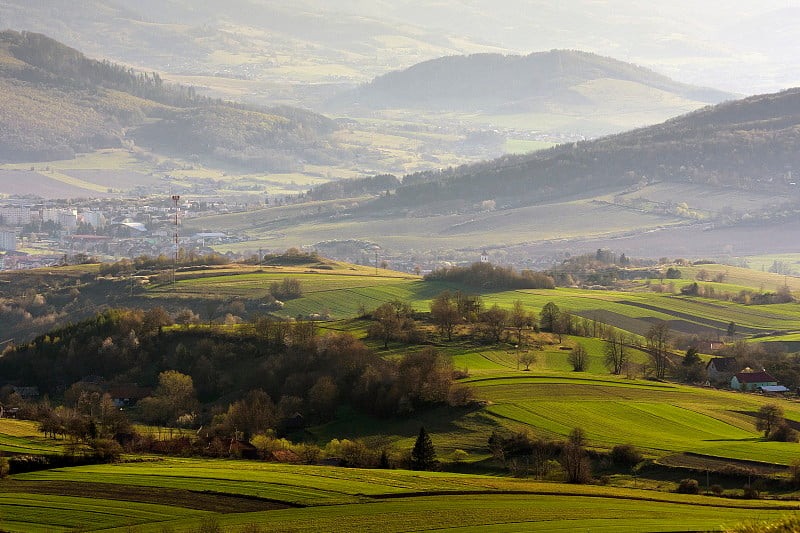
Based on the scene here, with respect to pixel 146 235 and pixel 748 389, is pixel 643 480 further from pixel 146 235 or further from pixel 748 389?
pixel 146 235

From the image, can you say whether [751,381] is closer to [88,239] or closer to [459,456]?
[459,456]

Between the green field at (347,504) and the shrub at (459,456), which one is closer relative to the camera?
the green field at (347,504)

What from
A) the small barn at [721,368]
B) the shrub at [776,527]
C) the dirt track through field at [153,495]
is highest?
the shrub at [776,527]

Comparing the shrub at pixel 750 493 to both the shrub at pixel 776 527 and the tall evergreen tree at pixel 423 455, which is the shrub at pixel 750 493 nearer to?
the tall evergreen tree at pixel 423 455

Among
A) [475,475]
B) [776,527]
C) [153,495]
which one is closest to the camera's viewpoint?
[776,527]

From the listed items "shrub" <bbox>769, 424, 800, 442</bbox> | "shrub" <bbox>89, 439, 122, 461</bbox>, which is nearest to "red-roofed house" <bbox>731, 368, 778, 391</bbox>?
"shrub" <bbox>769, 424, 800, 442</bbox>

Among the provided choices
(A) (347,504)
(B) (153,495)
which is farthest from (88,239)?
(A) (347,504)

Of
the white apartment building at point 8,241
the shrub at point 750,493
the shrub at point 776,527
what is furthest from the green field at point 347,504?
the white apartment building at point 8,241
